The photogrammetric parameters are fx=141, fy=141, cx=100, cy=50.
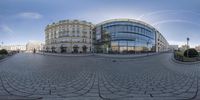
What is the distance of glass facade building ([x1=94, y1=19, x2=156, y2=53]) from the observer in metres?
49.9

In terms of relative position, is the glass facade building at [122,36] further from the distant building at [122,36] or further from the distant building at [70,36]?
the distant building at [70,36]

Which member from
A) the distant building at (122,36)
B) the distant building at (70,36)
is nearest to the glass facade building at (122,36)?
the distant building at (122,36)

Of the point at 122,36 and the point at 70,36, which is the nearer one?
the point at 122,36

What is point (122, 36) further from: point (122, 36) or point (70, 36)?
point (70, 36)

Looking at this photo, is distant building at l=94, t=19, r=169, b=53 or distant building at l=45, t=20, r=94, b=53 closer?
distant building at l=94, t=19, r=169, b=53

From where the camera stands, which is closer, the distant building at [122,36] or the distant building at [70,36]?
the distant building at [122,36]

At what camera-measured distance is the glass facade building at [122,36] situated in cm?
4994

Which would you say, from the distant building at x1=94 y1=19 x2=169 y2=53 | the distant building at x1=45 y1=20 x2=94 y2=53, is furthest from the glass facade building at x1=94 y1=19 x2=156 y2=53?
the distant building at x1=45 y1=20 x2=94 y2=53

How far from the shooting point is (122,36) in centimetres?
4994

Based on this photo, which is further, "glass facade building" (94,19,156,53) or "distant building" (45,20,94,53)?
"distant building" (45,20,94,53)

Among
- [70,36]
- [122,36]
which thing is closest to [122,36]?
[122,36]

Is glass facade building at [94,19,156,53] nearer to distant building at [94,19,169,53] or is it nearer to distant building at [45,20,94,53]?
distant building at [94,19,169,53]

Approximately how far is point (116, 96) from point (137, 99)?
0.74 m

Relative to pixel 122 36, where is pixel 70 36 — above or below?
above
